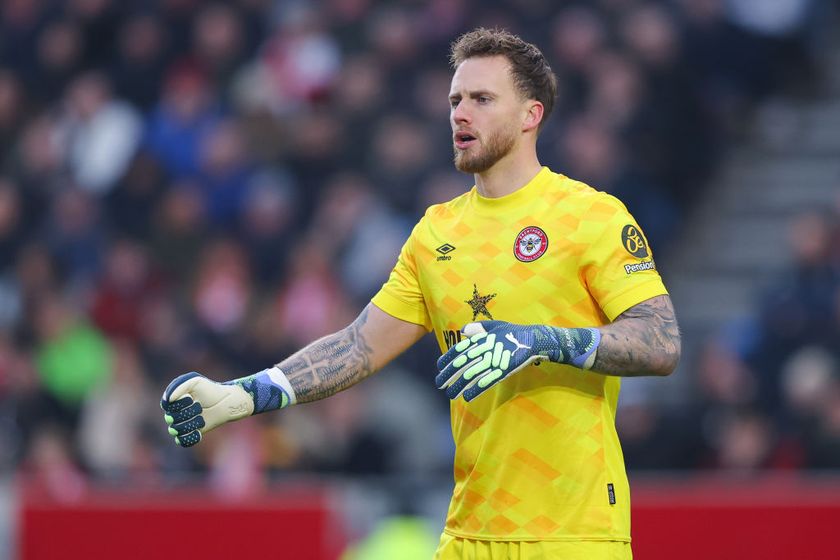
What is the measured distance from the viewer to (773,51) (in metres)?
12.3

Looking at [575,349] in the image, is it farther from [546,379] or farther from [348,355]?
[348,355]

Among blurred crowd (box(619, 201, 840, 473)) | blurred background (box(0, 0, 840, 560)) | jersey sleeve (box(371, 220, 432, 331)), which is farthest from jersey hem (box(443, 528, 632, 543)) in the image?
blurred crowd (box(619, 201, 840, 473))

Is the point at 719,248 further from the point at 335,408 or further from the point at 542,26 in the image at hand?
the point at 335,408

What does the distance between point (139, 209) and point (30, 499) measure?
4.20 meters

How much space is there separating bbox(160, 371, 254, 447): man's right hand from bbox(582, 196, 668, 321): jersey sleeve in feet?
4.27

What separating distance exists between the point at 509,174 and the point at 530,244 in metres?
0.31

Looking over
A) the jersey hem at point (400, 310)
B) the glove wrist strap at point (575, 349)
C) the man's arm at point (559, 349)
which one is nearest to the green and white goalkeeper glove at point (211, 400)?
the jersey hem at point (400, 310)

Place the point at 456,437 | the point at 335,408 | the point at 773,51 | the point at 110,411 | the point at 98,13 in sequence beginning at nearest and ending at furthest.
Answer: the point at 456,437, the point at 335,408, the point at 110,411, the point at 773,51, the point at 98,13

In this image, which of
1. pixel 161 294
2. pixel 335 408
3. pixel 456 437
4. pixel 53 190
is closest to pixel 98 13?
pixel 53 190

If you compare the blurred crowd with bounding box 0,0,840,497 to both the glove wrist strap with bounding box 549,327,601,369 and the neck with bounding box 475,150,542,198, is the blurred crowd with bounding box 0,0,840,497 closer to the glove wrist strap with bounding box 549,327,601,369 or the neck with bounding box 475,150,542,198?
Result: the neck with bounding box 475,150,542,198

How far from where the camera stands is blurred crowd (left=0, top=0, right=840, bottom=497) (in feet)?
33.8

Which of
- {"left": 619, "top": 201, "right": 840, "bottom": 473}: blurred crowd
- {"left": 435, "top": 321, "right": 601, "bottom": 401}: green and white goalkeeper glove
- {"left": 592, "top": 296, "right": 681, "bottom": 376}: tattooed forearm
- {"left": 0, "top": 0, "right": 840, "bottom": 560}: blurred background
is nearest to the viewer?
{"left": 435, "top": 321, "right": 601, "bottom": 401}: green and white goalkeeper glove

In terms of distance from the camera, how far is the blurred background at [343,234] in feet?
31.7

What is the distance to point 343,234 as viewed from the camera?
1190 cm
